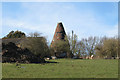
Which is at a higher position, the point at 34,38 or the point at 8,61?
the point at 34,38

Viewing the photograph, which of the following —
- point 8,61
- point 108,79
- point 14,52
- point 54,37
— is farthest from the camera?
point 54,37

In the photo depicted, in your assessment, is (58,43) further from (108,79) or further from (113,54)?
(108,79)

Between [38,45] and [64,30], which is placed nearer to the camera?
[38,45]

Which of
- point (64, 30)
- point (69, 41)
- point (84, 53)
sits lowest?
point (84, 53)

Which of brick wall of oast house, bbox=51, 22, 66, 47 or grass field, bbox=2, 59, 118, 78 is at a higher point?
brick wall of oast house, bbox=51, 22, 66, 47

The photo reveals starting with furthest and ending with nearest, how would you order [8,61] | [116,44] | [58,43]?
[58,43], [116,44], [8,61]

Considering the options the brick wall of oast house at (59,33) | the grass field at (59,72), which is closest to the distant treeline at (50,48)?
the brick wall of oast house at (59,33)

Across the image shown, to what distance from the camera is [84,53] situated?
5644 centimetres

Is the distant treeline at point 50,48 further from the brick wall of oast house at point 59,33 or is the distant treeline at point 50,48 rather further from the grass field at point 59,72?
the grass field at point 59,72

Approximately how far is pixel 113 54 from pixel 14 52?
32167mm

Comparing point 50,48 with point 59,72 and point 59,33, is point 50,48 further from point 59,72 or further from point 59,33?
point 59,72

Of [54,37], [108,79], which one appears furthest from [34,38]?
[108,79]

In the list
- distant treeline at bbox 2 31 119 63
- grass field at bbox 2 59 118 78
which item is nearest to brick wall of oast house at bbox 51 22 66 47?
distant treeline at bbox 2 31 119 63

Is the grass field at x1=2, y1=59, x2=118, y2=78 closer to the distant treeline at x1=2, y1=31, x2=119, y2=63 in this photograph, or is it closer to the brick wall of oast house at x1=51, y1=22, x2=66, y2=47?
the distant treeline at x1=2, y1=31, x2=119, y2=63
